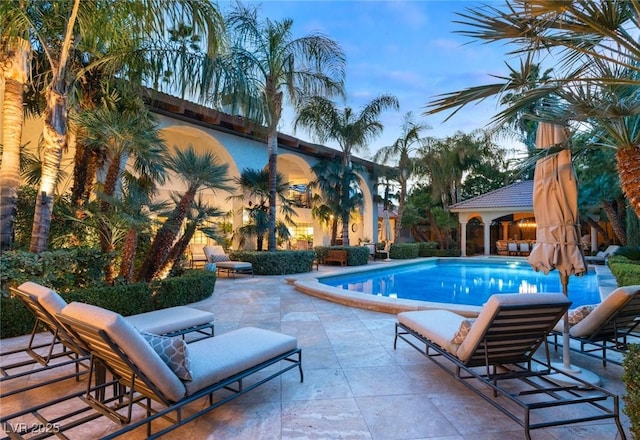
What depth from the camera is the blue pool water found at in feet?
32.8

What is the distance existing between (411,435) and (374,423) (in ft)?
1.06

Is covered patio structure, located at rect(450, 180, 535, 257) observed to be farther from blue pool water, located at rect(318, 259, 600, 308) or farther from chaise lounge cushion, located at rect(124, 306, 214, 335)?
chaise lounge cushion, located at rect(124, 306, 214, 335)

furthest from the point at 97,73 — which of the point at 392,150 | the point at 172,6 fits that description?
the point at 392,150

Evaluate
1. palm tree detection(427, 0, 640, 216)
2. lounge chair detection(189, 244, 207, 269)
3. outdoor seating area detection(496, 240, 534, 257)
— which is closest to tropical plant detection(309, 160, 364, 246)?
lounge chair detection(189, 244, 207, 269)

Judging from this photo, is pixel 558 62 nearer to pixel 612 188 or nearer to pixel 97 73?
pixel 97 73

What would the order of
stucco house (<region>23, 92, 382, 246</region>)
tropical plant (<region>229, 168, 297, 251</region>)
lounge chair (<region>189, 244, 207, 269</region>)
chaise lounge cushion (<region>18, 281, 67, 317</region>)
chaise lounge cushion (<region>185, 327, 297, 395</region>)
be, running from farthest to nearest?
1. lounge chair (<region>189, 244, 207, 269</region>)
2. tropical plant (<region>229, 168, 297, 251</region>)
3. stucco house (<region>23, 92, 382, 246</region>)
4. chaise lounge cushion (<region>18, 281, 67, 317</region>)
5. chaise lounge cushion (<region>185, 327, 297, 395</region>)

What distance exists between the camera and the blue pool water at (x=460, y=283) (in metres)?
9.99

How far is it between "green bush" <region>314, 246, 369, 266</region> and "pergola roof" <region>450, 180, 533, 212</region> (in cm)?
881

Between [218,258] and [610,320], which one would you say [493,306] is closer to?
[610,320]

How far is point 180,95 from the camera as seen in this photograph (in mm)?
6461

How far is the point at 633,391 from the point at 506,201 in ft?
68.4

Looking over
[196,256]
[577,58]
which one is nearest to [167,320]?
[577,58]

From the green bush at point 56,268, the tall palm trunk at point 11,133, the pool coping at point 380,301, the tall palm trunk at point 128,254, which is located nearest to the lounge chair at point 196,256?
the pool coping at point 380,301

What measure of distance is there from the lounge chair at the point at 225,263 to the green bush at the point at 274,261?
1.13ft
